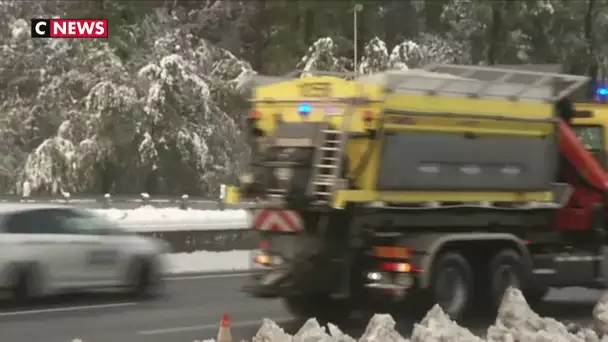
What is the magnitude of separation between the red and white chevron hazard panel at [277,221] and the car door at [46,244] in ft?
11.3

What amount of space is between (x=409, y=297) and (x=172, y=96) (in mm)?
27586

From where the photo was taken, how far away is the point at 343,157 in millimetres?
12398

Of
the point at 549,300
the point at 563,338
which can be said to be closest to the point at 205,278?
the point at 549,300

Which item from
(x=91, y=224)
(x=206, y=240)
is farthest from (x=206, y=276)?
(x=91, y=224)

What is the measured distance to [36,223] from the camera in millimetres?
15508

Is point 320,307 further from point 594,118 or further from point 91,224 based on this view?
point 594,118

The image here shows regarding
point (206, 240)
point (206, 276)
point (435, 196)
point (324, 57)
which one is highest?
point (324, 57)

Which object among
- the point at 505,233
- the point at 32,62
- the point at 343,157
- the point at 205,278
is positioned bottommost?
the point at 205,278

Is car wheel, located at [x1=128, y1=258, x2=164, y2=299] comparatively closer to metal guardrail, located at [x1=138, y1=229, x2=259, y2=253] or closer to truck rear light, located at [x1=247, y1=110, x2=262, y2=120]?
truck rear light, located at [x1=247, y1=110, x2=262, y2=120]

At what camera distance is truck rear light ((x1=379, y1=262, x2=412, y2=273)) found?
41.9 ft

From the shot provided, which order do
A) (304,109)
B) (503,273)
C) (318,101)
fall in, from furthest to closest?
(503,273) → (304,109) → (318,101)

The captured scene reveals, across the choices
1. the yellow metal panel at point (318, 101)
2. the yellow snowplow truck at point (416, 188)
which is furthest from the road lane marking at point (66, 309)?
the yellow metal panel at point (318, 101)

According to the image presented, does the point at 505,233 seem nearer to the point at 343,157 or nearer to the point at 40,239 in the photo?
the point at 343,157

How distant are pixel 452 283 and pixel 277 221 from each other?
223 centimetres
